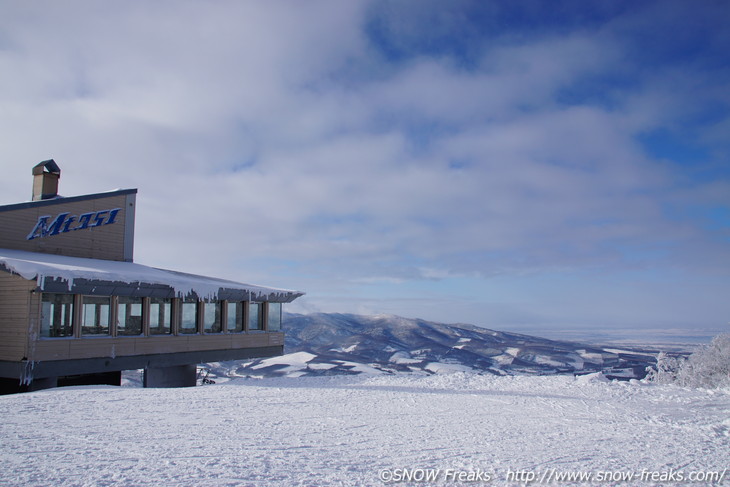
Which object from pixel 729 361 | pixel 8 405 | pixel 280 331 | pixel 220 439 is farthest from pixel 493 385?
pixel 729 361

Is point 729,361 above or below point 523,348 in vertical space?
above

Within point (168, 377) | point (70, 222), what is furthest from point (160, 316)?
point (70, 222)

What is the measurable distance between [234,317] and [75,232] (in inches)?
→ 319

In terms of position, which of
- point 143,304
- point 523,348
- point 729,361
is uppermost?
Answer: point 143,304

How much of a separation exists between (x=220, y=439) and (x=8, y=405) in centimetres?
544

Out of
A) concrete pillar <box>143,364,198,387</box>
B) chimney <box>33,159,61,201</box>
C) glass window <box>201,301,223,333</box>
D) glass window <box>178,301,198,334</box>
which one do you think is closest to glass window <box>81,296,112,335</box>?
glass window <box>178,301,198,334</box>

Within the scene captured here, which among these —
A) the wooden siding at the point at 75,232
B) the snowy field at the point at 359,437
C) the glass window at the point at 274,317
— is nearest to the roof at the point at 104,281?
the wooden siding at the point at 75,232

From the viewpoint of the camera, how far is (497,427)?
910 centimetres

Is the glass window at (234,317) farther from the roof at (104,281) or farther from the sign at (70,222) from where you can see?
the sign at (70,222)

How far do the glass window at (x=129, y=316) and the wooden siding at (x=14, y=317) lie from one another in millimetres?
3133

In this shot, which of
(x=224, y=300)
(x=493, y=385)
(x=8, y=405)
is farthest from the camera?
(x=224, y=300)

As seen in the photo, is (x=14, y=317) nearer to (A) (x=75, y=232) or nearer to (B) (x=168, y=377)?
(B) (x=168, y=377)

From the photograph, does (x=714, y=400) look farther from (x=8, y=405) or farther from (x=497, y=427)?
(x=8, y=405)

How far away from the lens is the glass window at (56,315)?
53.1 ft
